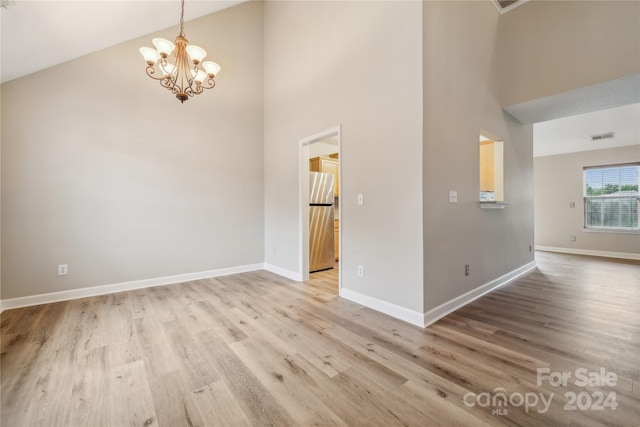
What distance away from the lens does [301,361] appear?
5.87ft

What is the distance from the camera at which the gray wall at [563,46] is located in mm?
2670

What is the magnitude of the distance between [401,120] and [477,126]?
127 cm

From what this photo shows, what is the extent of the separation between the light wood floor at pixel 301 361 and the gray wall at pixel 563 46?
8.63 feet

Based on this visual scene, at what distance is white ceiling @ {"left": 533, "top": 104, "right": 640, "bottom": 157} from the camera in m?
4.36

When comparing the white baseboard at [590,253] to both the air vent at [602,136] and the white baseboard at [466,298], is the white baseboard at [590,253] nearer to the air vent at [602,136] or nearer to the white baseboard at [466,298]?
the air vent at [602,136]

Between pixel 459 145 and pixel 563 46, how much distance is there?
195 cm

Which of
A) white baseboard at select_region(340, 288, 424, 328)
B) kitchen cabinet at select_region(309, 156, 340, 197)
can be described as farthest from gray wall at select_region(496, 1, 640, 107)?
white baseboard at select_region(340, 288, 424, 328)

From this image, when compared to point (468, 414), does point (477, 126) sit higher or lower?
higher

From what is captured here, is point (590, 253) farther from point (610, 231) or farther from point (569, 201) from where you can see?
point (569, 201)

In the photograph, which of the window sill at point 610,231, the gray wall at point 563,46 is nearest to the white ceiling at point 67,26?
the gray wall at point 563,46

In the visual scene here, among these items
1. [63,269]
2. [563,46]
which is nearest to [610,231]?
[563,46]

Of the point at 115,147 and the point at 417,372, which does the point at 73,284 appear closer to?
the point at 115,147

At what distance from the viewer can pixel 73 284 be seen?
10.1ft

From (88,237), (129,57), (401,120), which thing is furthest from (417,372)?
(129,57)
